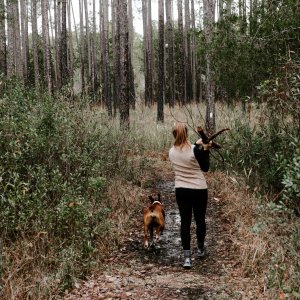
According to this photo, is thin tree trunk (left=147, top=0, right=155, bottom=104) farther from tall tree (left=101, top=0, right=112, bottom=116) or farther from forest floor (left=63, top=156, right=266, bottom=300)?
forest floor (left=63, top=156, right=266, bottom=300)

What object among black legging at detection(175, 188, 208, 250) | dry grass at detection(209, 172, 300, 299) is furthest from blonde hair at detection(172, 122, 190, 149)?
dry grass at detection(209, 172, 300, 299)

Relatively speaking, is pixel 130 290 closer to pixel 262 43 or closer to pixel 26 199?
pixel 26 199

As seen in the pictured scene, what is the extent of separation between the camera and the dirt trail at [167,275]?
16.0 feet

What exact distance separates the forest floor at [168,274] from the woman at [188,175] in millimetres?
360

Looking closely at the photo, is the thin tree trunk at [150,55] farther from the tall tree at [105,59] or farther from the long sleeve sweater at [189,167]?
the long sleeve sweater at [189,167]

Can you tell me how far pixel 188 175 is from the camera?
5.56 m

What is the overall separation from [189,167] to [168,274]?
1.36m

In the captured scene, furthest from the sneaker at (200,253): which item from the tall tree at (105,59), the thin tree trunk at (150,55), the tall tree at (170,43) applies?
the thin tree trunk at (150,55)

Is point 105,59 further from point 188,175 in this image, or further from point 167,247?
point 188,175

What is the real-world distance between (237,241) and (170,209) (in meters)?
2.38

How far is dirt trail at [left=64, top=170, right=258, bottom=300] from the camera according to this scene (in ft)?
16.0

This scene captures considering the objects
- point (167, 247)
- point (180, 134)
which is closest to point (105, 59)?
point (167, 247)

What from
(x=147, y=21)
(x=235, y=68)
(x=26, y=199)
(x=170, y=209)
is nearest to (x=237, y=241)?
(x=170, y=209)

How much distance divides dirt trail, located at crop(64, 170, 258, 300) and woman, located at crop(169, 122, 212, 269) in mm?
342
